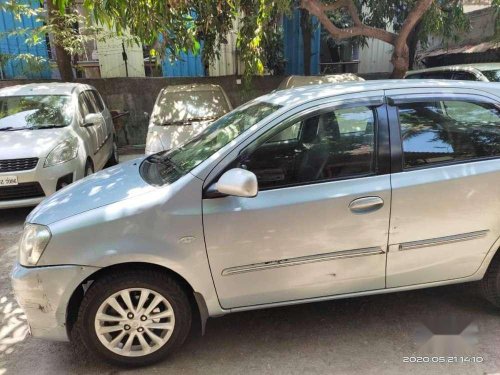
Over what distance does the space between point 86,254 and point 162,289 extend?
489mm

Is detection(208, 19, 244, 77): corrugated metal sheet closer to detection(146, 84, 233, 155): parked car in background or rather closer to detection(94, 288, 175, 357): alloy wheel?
detection(146, 84, 233, 155): parked car in background

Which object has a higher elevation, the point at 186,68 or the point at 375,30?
the point at 375,30

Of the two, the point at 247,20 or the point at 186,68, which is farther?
the point at 186,68

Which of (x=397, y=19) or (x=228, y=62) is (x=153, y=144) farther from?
(x=397, y=19)

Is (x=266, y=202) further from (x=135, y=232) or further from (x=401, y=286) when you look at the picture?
(x=401, y=286)

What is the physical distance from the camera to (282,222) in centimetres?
253

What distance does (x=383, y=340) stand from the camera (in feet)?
9.32

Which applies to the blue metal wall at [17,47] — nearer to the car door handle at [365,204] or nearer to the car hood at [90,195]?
the car hood at [90,195]

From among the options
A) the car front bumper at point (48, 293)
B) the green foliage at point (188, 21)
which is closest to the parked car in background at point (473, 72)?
the green foliage at point (188, 21)

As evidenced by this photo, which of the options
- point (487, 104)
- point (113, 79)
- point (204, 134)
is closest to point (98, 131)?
point (113, 79)

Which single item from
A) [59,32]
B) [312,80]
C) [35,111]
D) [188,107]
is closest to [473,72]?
[312,80]

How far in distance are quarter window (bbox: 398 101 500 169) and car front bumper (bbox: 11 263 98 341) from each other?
2142mm

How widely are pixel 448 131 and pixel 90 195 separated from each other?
2404 millimetres

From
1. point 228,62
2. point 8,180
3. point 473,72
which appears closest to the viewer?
point 8,180
